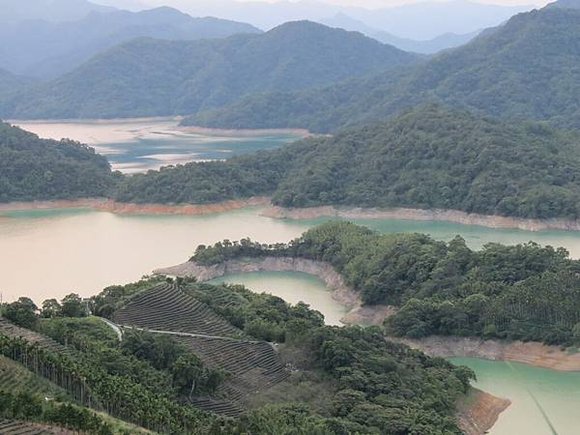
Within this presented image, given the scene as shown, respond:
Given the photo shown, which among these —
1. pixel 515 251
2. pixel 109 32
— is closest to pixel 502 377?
pixel 515 251

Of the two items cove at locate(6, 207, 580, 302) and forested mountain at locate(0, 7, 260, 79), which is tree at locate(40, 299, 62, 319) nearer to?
cove at locate(6, 207, 580, 302)

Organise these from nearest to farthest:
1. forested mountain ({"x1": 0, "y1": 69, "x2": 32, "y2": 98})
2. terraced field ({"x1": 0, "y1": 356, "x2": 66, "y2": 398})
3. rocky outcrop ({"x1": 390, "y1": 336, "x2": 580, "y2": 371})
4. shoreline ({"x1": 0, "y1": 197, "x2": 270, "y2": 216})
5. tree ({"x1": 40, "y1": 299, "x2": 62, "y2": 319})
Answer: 1. terraced field ({"x1": 0, "y1": 356, "x2": 66, "y2": 398})
2. tree ({"x1": 40, "y1": 299, "x2": 62, "y2": 319})
3. rocky outcrop ({"x1": 390, "y1": 336, "x2": 580, "y2": 371})
4. shoreline ({"x1": 0, "y1": 197, "x2": 270, "y2": 216})
5. forested mountain ({"x1": 0, "y1": 69, "x2": 32, "y2": 98})

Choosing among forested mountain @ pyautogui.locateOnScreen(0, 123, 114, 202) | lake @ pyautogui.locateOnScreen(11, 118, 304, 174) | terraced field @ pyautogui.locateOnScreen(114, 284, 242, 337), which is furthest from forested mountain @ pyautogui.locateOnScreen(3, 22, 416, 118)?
terraced field @ pyautogui.locateOnScreen(114, 284, 242, 337)

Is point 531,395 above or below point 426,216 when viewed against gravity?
below

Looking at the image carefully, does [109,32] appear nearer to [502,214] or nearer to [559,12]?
[559,12]

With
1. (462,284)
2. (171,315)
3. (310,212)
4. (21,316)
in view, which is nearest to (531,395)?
(462,284)

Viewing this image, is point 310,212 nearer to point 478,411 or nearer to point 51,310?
point 51,310
